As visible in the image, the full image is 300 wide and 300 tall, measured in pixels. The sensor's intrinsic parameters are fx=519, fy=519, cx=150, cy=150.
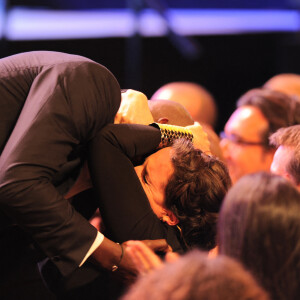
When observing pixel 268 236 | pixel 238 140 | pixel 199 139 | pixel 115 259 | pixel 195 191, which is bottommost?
pixel 238 140

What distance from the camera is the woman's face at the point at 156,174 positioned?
1.87 metres

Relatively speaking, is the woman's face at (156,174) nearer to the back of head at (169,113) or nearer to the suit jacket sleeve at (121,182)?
the suit jacket sleeve at (121,182)

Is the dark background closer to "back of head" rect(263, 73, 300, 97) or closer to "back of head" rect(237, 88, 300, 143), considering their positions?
"back of head" rect(263, 73, 300, 97)

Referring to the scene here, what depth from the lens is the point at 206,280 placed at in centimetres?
91

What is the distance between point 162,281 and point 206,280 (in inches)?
3.1

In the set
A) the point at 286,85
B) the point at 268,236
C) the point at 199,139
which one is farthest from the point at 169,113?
the point at 286,85

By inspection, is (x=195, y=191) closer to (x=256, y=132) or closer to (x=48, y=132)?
(x=48, y=132)

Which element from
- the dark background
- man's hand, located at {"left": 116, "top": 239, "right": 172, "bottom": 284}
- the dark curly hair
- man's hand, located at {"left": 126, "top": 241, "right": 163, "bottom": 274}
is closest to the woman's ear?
the dark curly hair

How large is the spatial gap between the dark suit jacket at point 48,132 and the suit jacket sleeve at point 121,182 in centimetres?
6

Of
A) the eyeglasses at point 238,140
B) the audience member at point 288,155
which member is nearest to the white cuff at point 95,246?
the audience member at point 288,155

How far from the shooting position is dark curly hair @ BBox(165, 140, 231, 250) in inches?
73.6

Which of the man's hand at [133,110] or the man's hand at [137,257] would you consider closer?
the man's hand at [137,257]

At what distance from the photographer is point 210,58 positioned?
202 inches

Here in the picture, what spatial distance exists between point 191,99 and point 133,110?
134 centimetres
